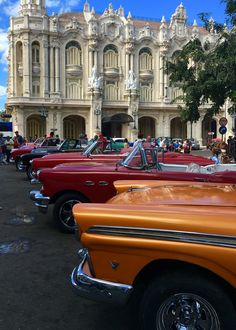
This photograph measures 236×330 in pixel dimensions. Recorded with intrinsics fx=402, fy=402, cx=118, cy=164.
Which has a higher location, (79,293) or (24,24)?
(24,24)

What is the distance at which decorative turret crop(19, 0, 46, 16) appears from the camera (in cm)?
5656

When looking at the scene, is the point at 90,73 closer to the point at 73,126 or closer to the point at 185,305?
the point at 73,126

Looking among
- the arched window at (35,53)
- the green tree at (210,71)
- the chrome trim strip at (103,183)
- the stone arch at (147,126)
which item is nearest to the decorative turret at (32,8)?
the arched window at (35,53)

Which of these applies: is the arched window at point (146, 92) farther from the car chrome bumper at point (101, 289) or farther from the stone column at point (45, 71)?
the car chrome bumper at point (101, 289)

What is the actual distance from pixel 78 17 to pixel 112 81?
11.3 metres

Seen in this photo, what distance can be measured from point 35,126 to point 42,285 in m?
55.4

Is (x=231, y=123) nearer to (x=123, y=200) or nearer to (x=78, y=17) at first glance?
(x=78, y=17)

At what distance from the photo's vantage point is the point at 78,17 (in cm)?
6088

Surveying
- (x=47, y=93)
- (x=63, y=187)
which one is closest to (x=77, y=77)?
(x=47, y=93)

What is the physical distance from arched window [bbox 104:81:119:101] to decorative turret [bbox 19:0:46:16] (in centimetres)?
1347

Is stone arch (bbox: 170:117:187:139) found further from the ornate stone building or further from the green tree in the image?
the green tree

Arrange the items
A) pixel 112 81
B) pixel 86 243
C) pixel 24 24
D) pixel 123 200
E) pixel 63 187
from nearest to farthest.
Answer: pixel 86 243 < pixel 123 200 < pixel 63 187 < pixel 24 24 < pixel 112 81

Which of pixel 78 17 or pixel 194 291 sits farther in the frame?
pixel 78 17

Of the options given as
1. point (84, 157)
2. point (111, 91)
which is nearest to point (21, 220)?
point (84, 157)
